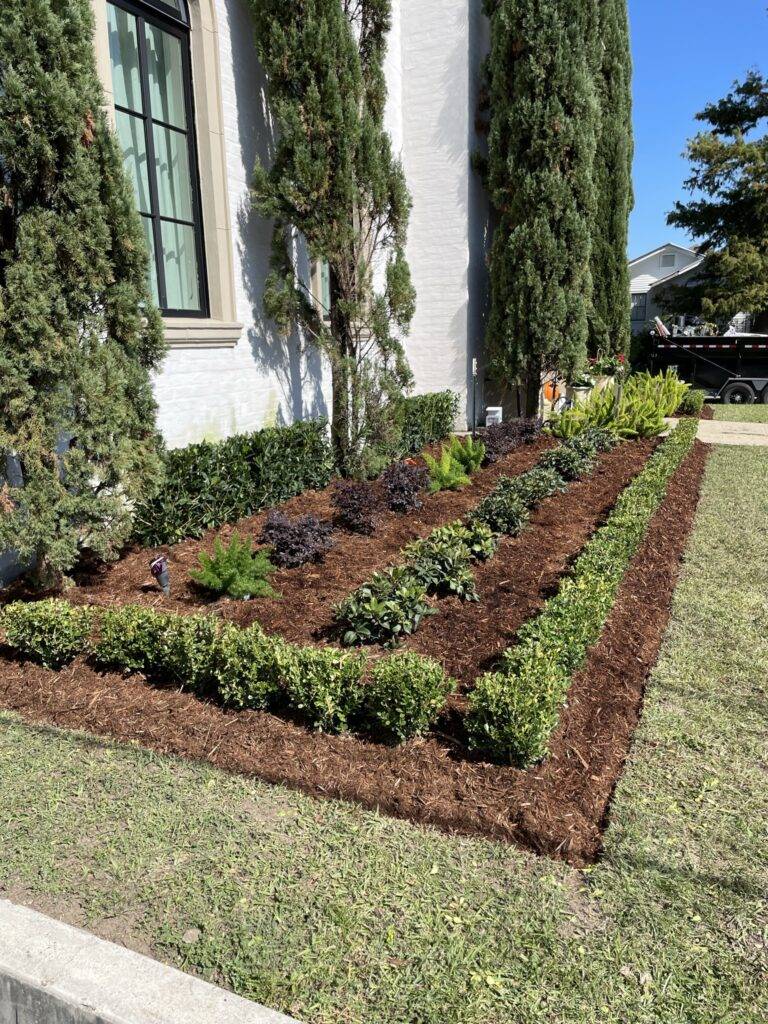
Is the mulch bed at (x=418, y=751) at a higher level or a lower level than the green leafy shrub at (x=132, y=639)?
lower

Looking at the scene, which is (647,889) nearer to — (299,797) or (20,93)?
(299,797)

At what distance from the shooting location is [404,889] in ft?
7.62

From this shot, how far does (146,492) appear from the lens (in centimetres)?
468

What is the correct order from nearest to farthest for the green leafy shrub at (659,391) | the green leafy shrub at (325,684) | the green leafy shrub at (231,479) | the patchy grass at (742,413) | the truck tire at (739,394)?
the green leafy shrub at (325,684), the green leafy shrub at (231,479), the green leafy shrub at (659,391), the patchy grass at (742,413), the truck tire at (739,394)

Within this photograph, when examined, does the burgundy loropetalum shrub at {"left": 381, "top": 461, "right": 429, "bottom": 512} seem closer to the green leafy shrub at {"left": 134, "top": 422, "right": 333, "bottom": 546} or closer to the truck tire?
the green leafy shrub at {"left": 134, "top": 422, "right": 333, "bottom": 546}

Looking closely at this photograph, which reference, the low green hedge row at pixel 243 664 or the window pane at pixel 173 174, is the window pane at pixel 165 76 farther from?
the low green hedge row at pixel 243 664

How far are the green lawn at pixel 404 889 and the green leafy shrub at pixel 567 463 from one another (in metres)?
4.90

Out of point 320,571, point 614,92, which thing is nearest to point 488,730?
point 320,571

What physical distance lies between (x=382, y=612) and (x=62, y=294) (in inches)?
104

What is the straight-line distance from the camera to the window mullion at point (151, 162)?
5.86 m

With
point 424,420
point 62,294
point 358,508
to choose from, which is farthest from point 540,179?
point 62,294

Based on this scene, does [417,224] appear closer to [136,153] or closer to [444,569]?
[136,153]

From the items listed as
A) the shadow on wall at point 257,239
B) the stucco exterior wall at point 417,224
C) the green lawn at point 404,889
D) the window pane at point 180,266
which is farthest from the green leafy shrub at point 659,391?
the green lawn at point 404,889

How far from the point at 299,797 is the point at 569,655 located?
1.51m
